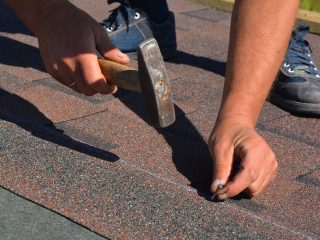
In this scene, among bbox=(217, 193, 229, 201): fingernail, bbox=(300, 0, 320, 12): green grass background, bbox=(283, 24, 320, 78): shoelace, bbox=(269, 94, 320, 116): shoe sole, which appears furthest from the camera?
bbox=(300, 0, 320, 12): green grass background

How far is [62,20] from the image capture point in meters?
2.07

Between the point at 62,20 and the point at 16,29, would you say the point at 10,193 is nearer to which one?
the point at 62,20

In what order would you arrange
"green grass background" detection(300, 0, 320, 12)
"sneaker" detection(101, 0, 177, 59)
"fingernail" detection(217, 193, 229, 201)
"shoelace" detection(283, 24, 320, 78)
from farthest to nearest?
"green grass background" detection(300, 0, 320, 12), "sneaker" detection(101, 0, 177, 59), "shoelace" detection(283, 24, 320, 78), "fingernail" detection(217, 193, 229, 201)

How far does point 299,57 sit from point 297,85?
6.7 inches

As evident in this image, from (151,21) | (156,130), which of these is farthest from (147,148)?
(151,21)

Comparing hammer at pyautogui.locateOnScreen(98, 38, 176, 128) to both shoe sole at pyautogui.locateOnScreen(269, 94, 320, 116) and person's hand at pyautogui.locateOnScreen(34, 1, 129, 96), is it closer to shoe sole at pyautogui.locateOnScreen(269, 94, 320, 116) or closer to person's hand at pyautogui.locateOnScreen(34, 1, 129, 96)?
person's hand at pyautogui.locateOnScreen(34, 1, 129, 96)

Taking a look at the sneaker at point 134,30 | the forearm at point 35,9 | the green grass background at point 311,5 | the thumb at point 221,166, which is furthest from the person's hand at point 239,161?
the green grass background at point 311,5

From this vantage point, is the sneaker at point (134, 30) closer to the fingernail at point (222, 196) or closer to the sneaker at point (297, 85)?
the sneaker at point (297, 85)

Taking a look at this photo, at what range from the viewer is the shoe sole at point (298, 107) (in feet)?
9.07

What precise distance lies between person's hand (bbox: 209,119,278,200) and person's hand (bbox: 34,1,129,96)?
11.8 inches

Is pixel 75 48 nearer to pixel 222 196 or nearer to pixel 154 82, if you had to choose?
pixel 154 82

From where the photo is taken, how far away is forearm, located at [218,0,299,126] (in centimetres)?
211

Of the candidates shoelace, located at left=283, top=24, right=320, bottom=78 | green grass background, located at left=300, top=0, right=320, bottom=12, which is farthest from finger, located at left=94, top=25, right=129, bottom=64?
green grass background, located at left=300, top=0, right=320, bottom=12

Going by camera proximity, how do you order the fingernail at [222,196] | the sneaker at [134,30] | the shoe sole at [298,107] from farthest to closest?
the sneaker at [134,30] → the shoe sole at [298,107] → the fingernail at [222,196]
